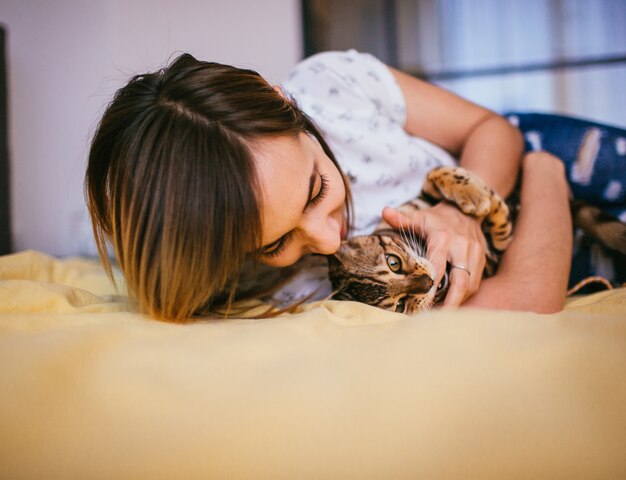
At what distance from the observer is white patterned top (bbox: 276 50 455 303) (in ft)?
3.35

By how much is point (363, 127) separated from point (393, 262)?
0.36m

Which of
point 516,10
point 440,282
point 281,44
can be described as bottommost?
point 440,282

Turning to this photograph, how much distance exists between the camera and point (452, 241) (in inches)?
32.0

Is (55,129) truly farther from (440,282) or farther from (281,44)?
(440,282)

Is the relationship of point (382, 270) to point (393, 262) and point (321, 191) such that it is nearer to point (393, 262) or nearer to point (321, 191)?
point (393, 262)

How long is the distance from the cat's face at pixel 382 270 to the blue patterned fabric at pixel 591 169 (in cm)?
45

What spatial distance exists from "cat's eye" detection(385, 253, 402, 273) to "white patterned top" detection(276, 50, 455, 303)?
141mm

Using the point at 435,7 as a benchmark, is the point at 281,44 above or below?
below

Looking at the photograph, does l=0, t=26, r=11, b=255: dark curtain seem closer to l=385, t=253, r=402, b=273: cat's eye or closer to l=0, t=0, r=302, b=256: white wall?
l=0, t=0, r=302, b=256: white wall

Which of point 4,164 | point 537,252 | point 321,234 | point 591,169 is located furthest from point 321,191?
point 4,164

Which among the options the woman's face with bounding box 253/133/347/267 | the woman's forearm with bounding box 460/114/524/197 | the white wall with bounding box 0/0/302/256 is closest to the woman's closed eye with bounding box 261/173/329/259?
the woman's face with bounding box 253/133/347/267

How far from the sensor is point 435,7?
90.5 inches

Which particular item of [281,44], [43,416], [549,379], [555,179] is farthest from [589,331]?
[281,44]

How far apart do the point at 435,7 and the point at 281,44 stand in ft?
2.90
